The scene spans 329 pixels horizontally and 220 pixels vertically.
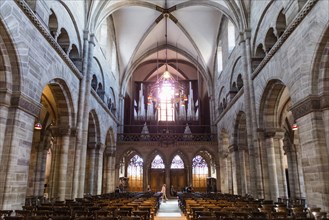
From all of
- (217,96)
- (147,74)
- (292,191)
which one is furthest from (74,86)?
(147,74)

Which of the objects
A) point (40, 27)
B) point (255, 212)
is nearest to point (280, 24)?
point (255, 212)

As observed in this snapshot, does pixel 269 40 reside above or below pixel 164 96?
below

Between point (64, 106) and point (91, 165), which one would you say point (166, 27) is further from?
point (64, 106)

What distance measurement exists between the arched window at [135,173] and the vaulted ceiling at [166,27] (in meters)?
8.40

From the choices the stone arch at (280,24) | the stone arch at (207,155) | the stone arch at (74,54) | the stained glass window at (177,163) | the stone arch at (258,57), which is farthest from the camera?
the stained glass window at (177,163)

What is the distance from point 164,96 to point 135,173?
9.08 metres

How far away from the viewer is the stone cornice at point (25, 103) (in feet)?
31.7

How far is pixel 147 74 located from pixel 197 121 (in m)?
8.83

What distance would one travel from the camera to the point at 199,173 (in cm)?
2966

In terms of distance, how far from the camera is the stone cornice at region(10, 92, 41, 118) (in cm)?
966

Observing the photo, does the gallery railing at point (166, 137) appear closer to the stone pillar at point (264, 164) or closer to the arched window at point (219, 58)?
the arched window at point (219, 58)

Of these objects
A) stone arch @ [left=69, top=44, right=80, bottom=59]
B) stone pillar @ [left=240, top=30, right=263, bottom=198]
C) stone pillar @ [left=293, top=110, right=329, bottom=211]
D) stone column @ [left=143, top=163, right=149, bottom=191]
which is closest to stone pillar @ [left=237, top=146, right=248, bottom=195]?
stone pillar @ [left=240, top=30, right=263, bottom=198]

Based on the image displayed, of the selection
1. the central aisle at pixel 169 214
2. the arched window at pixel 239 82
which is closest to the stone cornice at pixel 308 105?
the central aisle at pixel 169 214

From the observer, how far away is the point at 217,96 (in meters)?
27.6
